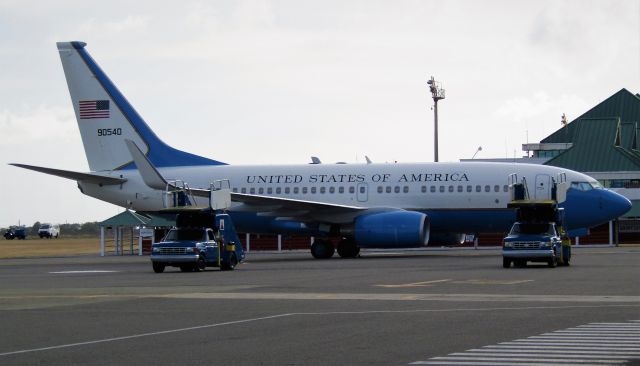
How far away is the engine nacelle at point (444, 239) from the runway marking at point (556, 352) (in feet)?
111

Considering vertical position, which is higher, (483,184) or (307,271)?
(483,184)

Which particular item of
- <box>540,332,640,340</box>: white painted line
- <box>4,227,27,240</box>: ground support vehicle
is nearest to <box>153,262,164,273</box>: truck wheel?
<box>540,332,640,340</box>: white painted line

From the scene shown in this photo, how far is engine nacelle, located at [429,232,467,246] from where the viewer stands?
161ft

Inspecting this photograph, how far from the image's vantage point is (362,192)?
49.3m

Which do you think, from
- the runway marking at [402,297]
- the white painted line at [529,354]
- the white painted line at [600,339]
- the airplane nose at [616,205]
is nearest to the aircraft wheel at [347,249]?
the airplane nose at [616,205]

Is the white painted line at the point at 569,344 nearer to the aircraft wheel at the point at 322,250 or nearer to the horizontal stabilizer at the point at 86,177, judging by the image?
the aircraft wheel at the point at 322,250

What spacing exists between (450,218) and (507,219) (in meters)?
2.48

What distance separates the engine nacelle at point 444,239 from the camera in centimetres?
4916

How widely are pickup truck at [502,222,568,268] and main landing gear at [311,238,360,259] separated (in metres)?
13.8

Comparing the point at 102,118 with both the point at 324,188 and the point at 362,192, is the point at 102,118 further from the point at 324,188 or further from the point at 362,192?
the point at 362,192

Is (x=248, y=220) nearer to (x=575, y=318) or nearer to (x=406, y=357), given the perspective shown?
(x=575, y=318)

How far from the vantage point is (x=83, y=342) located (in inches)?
604

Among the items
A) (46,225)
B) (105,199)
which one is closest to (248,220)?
(105,199)

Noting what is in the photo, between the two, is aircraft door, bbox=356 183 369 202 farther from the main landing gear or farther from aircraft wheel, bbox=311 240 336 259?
aircraft wheel, bbox=311 240 336 259
